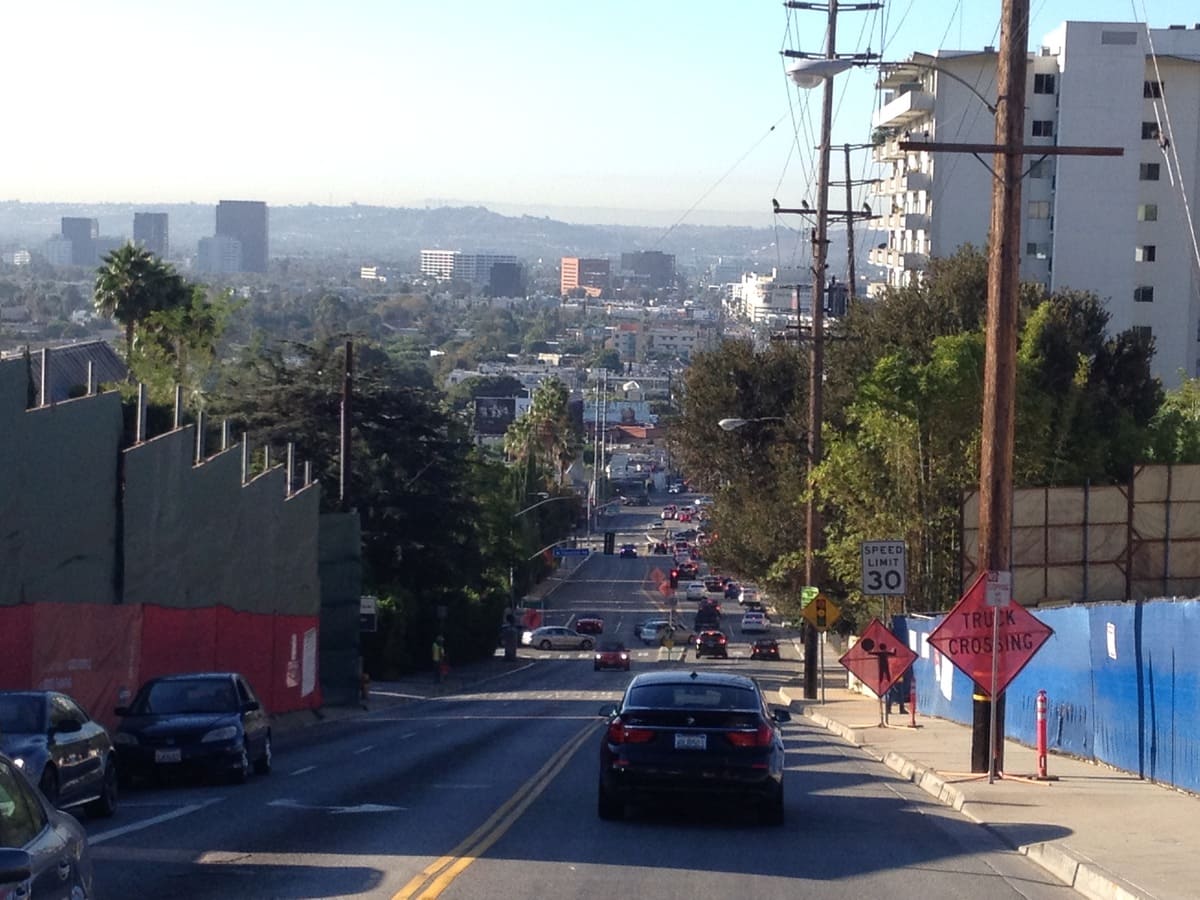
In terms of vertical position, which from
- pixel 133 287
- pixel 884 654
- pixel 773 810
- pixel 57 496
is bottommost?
pixel 884 654

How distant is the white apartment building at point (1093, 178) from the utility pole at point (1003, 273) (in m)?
62.8

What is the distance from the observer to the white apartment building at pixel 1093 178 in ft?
268

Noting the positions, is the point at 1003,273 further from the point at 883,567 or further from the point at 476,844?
the point at 883,567

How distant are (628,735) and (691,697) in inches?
33.3

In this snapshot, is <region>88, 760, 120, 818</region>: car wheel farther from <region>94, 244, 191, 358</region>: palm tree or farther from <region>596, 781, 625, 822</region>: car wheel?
<region>94, 244, 191, 358</region>: palm tree

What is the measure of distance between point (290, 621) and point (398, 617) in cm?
1896

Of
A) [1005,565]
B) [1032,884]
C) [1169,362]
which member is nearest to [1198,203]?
[1169,362]

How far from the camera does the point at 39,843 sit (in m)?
7.89

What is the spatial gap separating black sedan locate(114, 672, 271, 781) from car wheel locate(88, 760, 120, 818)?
9.68ft

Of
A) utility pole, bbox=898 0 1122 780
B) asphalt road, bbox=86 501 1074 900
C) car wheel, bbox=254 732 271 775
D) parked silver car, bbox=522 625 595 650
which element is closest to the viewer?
asphalt road, bbox=86 501 1074 900

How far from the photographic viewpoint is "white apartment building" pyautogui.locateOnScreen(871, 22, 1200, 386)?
81.8 m

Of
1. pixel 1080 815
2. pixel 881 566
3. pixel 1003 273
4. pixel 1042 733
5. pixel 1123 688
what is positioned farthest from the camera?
pixel 881 566

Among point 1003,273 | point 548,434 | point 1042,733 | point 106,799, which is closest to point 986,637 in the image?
point 1042,733

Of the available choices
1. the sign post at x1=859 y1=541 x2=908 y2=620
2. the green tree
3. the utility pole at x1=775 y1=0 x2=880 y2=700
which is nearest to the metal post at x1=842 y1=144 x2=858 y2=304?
the utility pole at x1=775 y1=0 x2=880 y2=700
